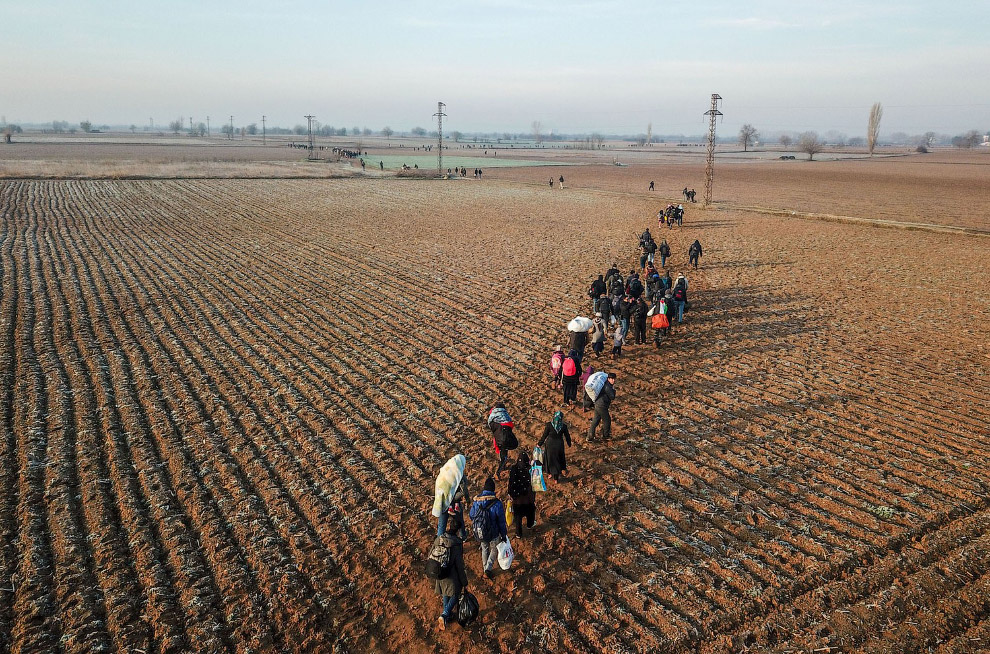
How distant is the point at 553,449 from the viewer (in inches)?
339

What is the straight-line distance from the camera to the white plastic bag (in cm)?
684

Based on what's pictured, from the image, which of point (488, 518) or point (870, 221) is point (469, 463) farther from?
point (870, 221)

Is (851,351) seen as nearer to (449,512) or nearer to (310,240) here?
(449,512)

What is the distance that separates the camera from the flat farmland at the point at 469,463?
6.44 meters

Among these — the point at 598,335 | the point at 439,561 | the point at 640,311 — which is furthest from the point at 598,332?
the point at 439,561

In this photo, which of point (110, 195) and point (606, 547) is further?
point (110, 195)

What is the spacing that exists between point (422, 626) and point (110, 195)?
1886 inches

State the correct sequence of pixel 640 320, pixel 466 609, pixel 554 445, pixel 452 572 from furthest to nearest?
pixel 640 320, pixel 554 445, pixel 466 609, pixel 452 572

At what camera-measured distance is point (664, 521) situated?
800cm

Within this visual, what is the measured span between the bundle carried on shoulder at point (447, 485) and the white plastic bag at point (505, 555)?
92 centimetres

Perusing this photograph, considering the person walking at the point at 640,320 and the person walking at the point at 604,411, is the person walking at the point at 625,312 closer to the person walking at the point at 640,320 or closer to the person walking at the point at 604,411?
the person walking at the point at 640,320

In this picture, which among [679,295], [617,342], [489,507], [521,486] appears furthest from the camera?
[679,295]

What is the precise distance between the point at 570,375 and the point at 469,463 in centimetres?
285

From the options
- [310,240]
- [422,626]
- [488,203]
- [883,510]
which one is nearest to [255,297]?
[310,240]
